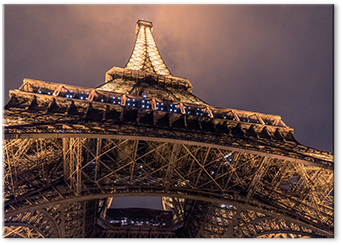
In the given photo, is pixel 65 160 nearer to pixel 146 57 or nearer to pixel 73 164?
pixel 73 164

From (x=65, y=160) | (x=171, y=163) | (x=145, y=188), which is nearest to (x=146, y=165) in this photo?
(x=145, y=188)

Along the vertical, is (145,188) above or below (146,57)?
below

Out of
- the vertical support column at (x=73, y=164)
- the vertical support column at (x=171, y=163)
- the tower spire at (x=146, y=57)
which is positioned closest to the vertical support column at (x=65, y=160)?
the vertical support column at (x=73, y=164)

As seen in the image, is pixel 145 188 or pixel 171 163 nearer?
pixel 171 163

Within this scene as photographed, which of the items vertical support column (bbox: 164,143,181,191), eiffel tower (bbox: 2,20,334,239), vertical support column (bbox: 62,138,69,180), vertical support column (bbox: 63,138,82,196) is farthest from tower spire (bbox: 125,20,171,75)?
vertical support column (bbox: 63,138,82,196)

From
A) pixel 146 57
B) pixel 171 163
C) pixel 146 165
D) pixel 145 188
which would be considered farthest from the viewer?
pixel 146 57

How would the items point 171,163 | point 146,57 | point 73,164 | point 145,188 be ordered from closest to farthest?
point 73,164 < point 171,163 < point 145,188 < point 146,57

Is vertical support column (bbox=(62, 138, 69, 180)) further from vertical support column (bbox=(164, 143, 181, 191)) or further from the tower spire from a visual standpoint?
the tower spire
